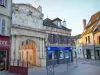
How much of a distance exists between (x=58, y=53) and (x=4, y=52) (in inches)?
448

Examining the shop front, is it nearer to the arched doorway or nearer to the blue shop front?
the arched doorway

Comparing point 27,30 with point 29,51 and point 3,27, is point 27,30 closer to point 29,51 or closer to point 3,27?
point 3,27

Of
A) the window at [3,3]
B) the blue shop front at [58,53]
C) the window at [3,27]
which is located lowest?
the blue shop front at [58,53]

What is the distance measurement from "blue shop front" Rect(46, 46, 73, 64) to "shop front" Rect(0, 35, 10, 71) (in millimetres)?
7936

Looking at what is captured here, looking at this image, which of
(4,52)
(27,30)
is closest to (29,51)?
(27,30)

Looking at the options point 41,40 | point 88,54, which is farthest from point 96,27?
point 41,40

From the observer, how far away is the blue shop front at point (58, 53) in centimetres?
2319

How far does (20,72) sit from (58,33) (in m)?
12.5

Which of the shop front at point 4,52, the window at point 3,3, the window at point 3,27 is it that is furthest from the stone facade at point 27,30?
the window at point 3,3

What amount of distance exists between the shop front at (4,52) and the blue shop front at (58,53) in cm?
794

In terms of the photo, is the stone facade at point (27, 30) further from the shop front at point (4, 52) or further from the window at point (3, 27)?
the window at point (3, 27)

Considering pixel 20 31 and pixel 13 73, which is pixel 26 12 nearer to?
pixel 20 31

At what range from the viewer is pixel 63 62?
84.9ft

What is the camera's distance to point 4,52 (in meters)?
15.8
